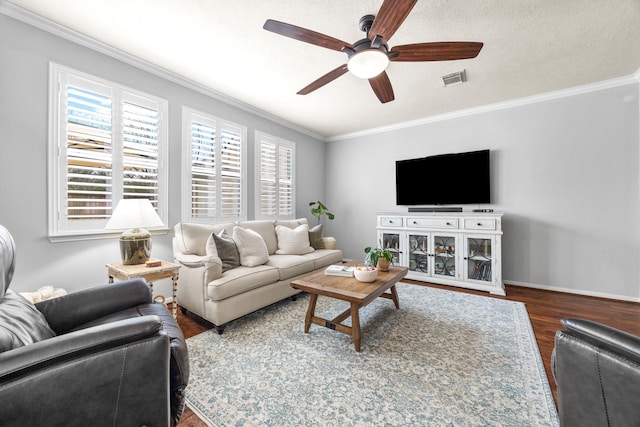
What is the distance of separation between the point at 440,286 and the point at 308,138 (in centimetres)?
345

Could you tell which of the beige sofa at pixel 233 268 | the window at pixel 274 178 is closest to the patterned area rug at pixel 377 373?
the beige sofa at pixel 233 268

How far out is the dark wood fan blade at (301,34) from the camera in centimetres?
162

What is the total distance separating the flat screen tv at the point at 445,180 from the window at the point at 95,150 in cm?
359

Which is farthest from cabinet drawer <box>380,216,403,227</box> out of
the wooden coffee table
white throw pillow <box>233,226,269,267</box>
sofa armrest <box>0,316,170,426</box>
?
sofa armrest <box>0,316,170,426</box>

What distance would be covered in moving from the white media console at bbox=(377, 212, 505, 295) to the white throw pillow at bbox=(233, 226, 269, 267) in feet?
6.93

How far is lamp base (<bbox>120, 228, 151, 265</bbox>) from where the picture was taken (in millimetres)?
2174

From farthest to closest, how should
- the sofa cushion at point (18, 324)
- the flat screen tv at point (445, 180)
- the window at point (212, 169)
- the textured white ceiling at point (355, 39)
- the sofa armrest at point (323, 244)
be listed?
the sofa armrest at point (323, 244)
the flat screen tv at point (445, 180)
the window at point (212, 169)
the textured white ceiling at point (355, 39)
the sofa cushion at point (18, 324)

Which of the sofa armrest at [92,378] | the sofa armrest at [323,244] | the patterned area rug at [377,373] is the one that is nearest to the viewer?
the sofa armrest at [92,378]

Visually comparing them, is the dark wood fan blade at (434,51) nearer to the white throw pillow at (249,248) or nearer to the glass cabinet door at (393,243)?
the white throw pillow at (249,248)

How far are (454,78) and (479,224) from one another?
185 centimetres

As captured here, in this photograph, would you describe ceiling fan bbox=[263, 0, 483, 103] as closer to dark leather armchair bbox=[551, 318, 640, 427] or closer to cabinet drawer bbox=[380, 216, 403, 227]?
dark leather armchair bbox=[551, 318, 640, 427]

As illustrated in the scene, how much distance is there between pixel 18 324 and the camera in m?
0.96

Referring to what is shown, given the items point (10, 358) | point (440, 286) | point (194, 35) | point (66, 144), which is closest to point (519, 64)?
point (440, 286)

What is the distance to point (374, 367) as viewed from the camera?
174 centimetres
